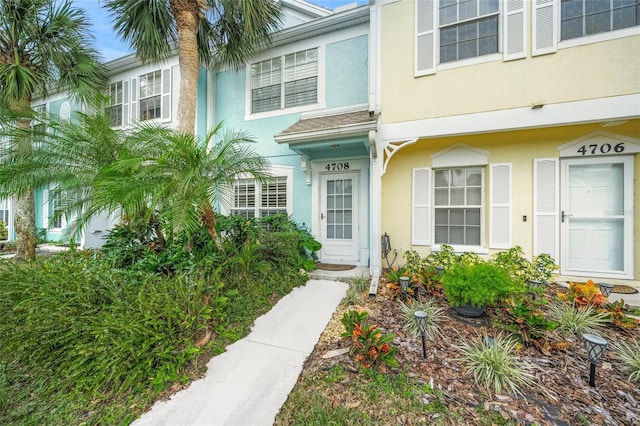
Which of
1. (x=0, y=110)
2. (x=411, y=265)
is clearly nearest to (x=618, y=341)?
(x=411, y=265)

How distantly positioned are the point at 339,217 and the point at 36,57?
8.71 metres

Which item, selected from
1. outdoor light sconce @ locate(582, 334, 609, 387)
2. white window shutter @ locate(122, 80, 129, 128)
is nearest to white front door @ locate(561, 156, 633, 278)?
outdoor light sconce @ locate(582, 334, 609, 387)

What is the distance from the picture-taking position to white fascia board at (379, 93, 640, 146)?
397cm

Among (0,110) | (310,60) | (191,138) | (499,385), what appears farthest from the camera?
(310,60)

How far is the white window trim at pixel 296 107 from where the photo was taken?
664 centimetres

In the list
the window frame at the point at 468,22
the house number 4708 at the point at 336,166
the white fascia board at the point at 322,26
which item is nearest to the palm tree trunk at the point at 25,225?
the white fascia board at the point at 322,26

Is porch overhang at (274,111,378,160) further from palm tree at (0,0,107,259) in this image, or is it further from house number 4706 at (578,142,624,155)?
palm tree at (0,0,107,259)

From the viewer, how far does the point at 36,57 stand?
6.50 m

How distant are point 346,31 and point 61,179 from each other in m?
6.65

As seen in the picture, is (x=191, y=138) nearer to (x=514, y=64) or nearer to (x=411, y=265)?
(x=411, y=265)

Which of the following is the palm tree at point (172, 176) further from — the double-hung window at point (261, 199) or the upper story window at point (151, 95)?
the upper story window at point (151, 95)

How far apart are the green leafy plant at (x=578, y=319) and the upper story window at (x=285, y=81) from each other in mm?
6364

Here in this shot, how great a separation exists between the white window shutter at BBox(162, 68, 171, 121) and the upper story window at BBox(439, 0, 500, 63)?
312 inches

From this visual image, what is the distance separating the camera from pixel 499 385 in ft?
7.68
